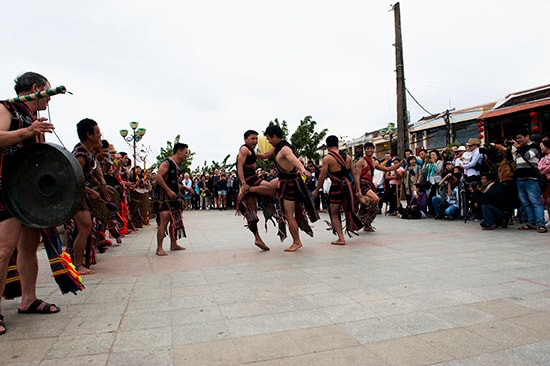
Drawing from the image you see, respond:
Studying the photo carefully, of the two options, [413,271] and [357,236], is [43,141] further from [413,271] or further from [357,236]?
[357,236]

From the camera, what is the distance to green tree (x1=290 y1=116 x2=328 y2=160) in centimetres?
3497

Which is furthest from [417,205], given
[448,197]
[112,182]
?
[112,182]

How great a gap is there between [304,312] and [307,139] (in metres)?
32.3

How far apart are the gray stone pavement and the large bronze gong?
0.80 m

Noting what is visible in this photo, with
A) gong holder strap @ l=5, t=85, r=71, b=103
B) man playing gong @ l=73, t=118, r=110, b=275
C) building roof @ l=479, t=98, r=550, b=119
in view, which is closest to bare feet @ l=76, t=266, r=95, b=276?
man playing gong @ l=73, t=118, r=110, b=275

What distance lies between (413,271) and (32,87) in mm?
3880

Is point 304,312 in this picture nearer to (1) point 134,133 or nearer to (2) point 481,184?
(2) point 481,184

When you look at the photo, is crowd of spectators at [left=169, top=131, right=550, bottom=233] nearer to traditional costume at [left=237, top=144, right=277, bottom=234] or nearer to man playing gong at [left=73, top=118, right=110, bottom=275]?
traditional costume at [left=237, top=144, right=277, bottom=234]

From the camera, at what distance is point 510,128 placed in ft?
61.5

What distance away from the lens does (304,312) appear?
3.11 meters

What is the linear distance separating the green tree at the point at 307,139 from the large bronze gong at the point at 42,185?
105ft

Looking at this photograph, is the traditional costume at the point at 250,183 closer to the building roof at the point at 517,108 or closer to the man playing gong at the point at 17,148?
the man playing gong at the point at 17,148

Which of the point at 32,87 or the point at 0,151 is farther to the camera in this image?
the point at 32,87

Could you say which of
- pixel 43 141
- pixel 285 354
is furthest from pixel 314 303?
pixel 43 141
